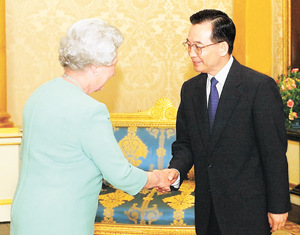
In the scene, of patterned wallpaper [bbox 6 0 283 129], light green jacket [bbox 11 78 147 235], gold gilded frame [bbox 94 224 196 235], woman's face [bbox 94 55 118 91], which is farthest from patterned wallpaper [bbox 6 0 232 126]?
light green jacket [bbox 11 78 147 235]

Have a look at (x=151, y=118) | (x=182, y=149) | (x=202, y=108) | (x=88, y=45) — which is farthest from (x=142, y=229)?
(x=88, y=45)

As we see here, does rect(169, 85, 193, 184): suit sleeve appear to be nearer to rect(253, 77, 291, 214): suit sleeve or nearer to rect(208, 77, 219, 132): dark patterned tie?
rect(208, 77, 219, 132): dark patterned tie

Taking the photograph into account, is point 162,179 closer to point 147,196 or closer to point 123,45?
point 147,196

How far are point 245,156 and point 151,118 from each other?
2.23 m

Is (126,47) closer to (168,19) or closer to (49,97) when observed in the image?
(168,19)

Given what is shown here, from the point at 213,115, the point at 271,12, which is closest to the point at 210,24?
the point at 213,115

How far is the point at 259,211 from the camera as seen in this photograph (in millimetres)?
2350

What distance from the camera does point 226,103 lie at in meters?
2.38

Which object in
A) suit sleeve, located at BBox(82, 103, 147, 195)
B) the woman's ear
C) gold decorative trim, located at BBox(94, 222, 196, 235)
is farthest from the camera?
gold decorative trim, located at BBox(94, 222, 196, 235)

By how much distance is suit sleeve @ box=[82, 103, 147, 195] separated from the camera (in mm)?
1955

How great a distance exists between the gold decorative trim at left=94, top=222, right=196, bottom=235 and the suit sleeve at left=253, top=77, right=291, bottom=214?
152 cm

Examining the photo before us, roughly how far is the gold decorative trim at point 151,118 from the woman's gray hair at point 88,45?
7.91 feet

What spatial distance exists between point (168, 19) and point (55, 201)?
4.03 meters

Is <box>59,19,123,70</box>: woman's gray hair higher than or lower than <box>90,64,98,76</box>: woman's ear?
higher
